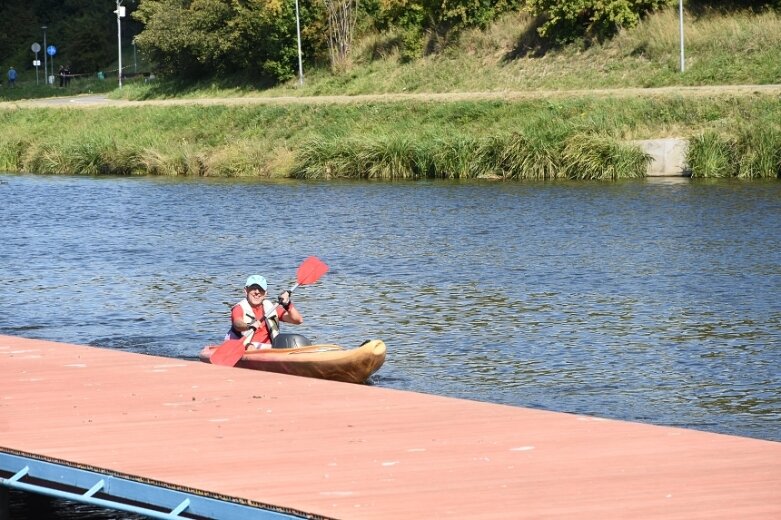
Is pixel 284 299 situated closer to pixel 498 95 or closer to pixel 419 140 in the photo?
pixel 419 140

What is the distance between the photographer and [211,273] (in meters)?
21.2

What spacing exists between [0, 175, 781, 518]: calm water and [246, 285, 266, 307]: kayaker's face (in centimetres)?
145

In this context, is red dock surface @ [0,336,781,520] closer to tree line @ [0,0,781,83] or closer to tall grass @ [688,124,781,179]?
tall grass @ [688,124,781,179]

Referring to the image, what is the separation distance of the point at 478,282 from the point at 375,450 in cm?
1149

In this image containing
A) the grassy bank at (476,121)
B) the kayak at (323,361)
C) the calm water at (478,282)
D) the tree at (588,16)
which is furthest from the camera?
the tree at (588,16)

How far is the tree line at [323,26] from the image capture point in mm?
45000

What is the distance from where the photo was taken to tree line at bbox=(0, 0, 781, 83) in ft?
148

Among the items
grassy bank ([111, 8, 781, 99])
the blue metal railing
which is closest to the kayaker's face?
the blue metal railing

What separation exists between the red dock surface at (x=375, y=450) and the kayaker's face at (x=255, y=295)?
2.12 meters

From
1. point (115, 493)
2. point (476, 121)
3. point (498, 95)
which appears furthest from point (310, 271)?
point (498, 95)

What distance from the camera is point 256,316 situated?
12992 millimetres

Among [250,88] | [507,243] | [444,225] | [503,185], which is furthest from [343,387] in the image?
[250,88]

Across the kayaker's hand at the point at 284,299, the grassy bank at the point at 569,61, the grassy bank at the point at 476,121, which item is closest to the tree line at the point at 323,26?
the grassy bank at the point at 569,61

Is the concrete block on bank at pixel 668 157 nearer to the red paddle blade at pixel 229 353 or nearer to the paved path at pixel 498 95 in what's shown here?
the paved path at pixel 498 95
